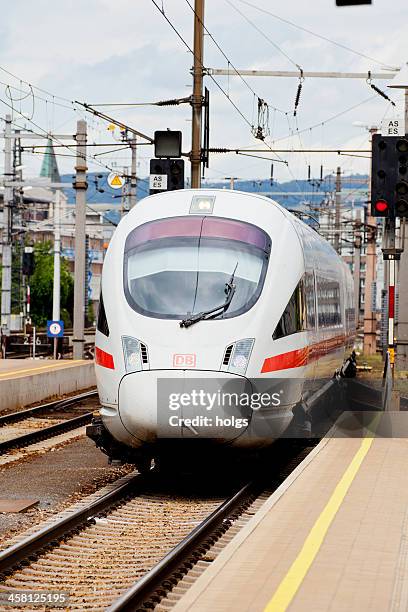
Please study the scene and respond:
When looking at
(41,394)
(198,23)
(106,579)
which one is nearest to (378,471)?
(106,579)

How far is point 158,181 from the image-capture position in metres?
25.0

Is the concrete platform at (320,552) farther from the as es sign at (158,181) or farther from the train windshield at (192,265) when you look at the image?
the as es sign at (158,181)

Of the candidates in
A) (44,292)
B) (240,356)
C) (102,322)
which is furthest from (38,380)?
(44,292)

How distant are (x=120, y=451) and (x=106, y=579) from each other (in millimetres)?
4221

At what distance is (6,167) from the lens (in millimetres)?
47500

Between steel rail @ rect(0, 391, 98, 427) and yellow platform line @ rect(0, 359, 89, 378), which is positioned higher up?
yellow platform line @ rect(0, 359, 89, 378)

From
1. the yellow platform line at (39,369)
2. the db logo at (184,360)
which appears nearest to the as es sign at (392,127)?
the yellow platform line at (39,369)

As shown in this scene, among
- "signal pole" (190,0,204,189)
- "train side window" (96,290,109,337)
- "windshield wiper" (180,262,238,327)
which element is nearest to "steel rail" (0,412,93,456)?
"train side window" (96,290,109,337)

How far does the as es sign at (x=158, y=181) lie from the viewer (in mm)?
25000

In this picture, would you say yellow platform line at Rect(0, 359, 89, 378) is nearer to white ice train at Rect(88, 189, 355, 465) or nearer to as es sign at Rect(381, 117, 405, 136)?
as es sign at Rect(381, 117, 405, 136)

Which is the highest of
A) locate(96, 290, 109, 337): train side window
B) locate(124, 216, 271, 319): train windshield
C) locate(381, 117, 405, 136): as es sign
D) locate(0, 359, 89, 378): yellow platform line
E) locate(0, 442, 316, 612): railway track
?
locate(381, 117, 405, 136): as es sign

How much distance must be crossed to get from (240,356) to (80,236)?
19774 mm

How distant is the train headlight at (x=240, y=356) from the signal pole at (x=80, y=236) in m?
19.1

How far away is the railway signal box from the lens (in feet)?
63.7
